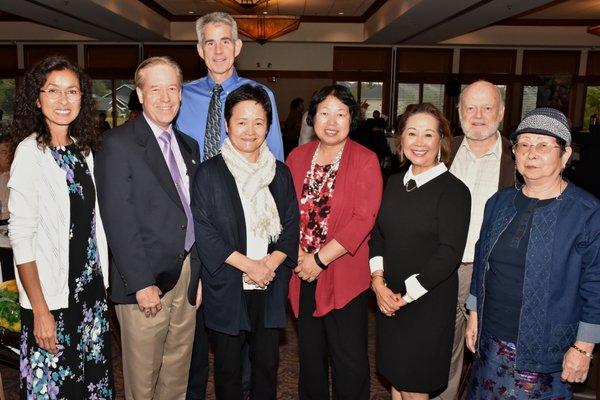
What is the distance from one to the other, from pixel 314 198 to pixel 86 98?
1.16 m

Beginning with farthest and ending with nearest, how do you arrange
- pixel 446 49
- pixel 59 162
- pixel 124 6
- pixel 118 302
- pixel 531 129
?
1. pixel 446 49
2. pixel 124 6
3. pixel 118 302
4. pixel 59 162
5. pixel 531 129

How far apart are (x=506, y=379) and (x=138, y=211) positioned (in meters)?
1.67

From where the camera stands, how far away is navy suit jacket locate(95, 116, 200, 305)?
7.03ft

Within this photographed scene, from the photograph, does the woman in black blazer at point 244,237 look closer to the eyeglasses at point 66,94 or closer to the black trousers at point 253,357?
the black trousers at point 253,357

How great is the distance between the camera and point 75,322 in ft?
7.19

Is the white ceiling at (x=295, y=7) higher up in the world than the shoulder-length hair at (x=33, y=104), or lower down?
higher up

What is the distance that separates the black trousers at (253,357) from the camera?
2.40 metres

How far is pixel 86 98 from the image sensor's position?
2.26 metres

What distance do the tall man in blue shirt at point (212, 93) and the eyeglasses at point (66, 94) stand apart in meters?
0.64

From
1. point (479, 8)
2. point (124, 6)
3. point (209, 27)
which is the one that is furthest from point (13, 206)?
point (124, 6)

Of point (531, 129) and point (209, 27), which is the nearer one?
point (531, 129)


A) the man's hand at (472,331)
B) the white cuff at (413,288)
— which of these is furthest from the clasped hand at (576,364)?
the white cuff at (413,288)

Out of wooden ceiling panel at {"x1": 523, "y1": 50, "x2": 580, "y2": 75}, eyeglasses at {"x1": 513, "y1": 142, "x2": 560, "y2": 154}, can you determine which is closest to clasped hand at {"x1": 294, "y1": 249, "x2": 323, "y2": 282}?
eyeglasses at {"x1": 513, "y1": 142, "x2": 560, "y2": 154}

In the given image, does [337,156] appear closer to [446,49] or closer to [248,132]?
[248,132]
